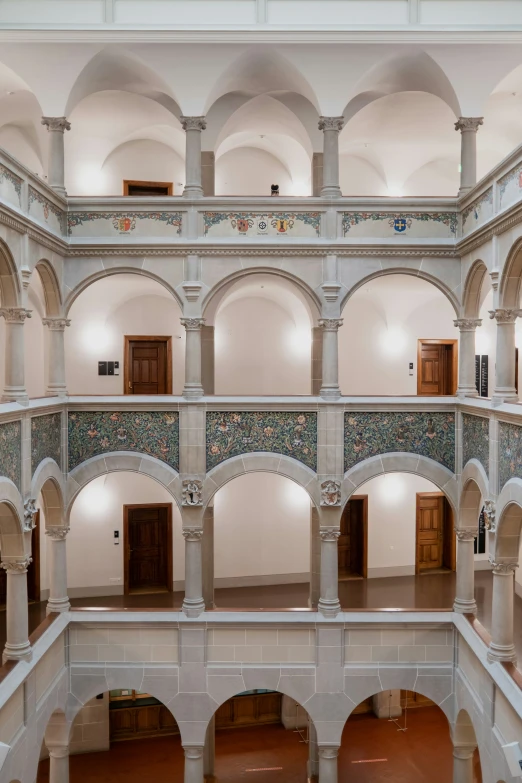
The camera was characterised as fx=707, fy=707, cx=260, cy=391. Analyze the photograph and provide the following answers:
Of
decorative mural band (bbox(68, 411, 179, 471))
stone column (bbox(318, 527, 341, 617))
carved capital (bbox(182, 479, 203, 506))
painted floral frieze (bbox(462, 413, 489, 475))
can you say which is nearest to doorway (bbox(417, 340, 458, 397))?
painted floral frieze (bbox(462, 413, 489, 475))

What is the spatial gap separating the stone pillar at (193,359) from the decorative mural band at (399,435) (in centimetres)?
250

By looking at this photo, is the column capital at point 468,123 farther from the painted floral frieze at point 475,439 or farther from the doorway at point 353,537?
the doorway at point 353,537

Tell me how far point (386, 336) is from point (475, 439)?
17.2 feet

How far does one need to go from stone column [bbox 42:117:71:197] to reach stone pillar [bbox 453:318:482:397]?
678 cm

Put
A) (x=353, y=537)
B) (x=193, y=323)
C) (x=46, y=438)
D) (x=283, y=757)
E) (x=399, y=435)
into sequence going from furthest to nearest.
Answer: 1. (x=353, y=537)
2. (x=283, y=757)
3. (x=399, y=435)
4. (x=193, y=323)
5. (x=46, y=438)

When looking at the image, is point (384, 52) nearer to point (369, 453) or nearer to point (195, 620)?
point (369, 453)

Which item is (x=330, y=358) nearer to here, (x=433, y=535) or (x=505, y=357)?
(x=505, y=357)

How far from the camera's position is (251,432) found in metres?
11.6

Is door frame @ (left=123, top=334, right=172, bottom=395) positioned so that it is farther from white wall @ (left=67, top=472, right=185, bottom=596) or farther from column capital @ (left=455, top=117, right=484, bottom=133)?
column capital @ (left=455, top=117, right=484, bottom=133)

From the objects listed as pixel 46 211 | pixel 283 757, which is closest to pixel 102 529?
pixel 283 757

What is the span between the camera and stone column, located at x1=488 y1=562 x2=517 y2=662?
31.1ft

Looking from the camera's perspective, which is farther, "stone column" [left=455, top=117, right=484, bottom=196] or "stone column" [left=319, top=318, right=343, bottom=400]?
"stone column" [left=319, top=318, right=343, bottom=400]

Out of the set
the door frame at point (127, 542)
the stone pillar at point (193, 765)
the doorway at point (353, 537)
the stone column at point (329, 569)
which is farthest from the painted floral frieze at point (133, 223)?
the stone pillar at point (193, 765)

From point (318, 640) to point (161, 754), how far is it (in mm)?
4867
